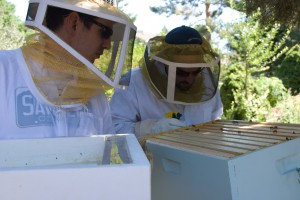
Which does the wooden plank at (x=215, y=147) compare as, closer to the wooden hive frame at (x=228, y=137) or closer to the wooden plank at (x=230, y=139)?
the wooden hive frame at (x=228, y=137)

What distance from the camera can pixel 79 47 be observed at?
1.50 metres

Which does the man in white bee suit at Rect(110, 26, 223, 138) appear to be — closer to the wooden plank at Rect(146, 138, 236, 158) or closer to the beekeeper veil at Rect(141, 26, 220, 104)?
the beekeeper veil at Rect(141, 26, 220, 104)

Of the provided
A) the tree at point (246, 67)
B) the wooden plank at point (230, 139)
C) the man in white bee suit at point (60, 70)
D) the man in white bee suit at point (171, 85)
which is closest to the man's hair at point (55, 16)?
the man in white bee suit at point (60, 70)

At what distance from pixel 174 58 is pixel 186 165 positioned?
1190 millimetres

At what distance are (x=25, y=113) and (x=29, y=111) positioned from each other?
2 cm

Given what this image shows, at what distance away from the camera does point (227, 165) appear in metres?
1.04

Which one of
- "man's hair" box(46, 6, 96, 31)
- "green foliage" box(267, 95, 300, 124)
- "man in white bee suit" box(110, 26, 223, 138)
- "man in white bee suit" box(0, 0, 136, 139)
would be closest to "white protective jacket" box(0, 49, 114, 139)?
"man in white bee suit" box(0, 0, 136, 139)

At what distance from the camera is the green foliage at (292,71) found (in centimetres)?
1428

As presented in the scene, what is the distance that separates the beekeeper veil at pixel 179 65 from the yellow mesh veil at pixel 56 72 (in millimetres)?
861

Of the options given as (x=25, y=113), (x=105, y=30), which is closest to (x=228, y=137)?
(x=105, y=30)

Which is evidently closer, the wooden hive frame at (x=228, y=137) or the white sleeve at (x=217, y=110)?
the wooden hive frame at (x=228, y=137)

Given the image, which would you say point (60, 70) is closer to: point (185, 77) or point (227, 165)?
point (227, 165)

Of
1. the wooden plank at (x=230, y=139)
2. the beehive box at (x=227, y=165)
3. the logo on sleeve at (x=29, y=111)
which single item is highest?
the logo on sleeve at (x=29, y=111)

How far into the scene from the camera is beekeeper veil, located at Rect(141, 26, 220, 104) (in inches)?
90.6
